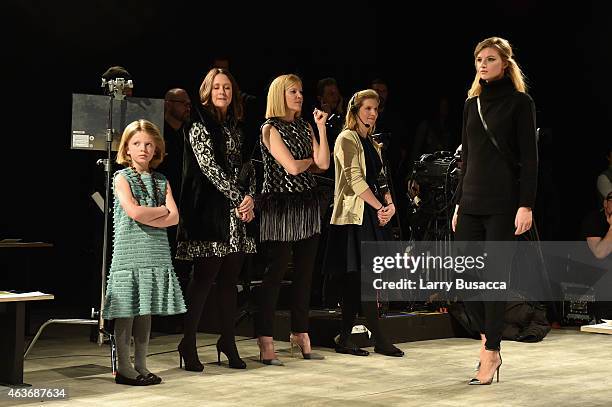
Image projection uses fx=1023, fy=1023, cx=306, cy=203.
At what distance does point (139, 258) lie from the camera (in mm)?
4359

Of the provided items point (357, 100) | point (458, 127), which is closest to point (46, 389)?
point (357, 100)

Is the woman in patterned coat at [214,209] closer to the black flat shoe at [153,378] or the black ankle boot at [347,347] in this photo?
the black flat shoe at [153,378]

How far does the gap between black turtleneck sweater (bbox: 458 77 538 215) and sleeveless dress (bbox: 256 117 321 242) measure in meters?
0.98

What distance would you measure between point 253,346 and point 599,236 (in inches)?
109

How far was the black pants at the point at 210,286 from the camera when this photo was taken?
15.8 feet

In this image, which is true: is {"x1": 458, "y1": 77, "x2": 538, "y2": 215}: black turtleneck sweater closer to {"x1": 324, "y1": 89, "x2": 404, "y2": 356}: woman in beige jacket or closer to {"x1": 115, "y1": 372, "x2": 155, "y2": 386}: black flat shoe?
{"x1": 324, "y1": 89, "x2": 404, "y2": 356}: woman in beige jacket

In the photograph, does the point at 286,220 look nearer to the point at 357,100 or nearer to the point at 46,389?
the point at 357,100

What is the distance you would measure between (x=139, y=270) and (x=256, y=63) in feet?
12.3

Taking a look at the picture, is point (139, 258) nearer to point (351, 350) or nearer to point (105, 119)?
point (105, 119)

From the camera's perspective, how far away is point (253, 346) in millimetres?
5848

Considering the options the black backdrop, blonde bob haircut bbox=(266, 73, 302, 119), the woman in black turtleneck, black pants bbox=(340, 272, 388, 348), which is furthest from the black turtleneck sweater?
the black backdrop

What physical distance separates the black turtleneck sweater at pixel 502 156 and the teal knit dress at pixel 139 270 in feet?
4.30

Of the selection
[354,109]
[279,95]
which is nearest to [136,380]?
[279,95]

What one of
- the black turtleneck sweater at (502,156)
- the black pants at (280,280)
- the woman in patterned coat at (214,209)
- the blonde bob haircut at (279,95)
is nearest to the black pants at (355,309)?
the black pants at (280,280)
